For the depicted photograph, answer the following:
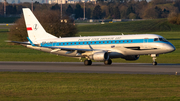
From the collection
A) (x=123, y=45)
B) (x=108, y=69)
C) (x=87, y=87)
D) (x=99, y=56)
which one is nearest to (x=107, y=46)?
(x=123, y=45)

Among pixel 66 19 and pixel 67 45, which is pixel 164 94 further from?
pixel 66 19

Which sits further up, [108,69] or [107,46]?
[107,46]

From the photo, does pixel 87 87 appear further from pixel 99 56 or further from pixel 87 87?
pixel 99 56

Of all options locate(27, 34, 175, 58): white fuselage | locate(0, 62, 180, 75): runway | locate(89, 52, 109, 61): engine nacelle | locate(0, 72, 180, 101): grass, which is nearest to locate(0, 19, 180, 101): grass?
locate(0, 72, 180, 101): grass

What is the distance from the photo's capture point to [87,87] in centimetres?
2658

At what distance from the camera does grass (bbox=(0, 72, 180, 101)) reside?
22.6 m

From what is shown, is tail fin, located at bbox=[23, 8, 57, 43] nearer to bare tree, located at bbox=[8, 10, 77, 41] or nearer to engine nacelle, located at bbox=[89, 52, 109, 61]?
engine nacelle, located at bbox=[89, 52, 109, 61]

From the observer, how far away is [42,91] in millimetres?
24750

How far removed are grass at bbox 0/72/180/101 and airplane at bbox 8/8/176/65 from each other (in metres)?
10.7

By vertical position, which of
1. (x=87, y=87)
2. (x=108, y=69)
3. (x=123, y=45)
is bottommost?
(x=108, y=69)

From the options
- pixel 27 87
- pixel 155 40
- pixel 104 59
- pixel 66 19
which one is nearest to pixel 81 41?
pixel 104 59

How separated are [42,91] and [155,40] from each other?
22.9 m

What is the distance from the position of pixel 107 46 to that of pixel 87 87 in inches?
768

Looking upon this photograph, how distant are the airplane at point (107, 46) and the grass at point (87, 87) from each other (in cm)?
1073
